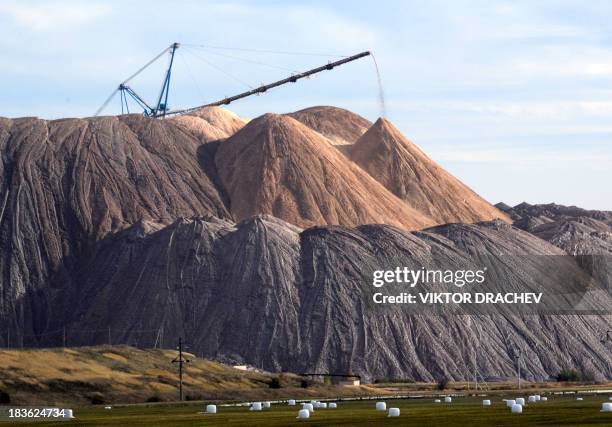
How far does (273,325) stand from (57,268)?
39.1m

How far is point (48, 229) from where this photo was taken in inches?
7534

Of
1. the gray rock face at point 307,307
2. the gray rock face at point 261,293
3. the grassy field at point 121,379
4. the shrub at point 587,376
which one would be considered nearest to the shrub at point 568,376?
the shrub at point 587,376

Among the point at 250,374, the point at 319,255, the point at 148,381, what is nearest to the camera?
the point at 148,381

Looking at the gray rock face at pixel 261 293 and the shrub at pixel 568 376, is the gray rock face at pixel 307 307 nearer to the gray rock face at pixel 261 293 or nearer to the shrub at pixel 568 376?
the gray rock face at pixel 261 293

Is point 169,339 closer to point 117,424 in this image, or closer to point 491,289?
point 491,289

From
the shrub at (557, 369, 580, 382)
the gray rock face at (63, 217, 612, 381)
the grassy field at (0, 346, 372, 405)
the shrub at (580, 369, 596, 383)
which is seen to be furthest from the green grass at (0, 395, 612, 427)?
the shrub at (580, 369, 596, 383)

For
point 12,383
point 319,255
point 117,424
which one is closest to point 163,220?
point 319,255

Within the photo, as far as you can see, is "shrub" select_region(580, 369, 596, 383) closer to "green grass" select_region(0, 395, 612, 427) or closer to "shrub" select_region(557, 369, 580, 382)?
"shrub" select_region(557, 369, 580, 382)

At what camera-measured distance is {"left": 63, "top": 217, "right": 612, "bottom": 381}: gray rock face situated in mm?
161500

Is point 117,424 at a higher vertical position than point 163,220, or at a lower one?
lower

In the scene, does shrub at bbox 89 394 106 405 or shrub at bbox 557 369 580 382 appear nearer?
shrub at bbox 89 394 106 405

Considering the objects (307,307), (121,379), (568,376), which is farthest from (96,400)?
(568,376)

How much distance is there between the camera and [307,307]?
168 metres

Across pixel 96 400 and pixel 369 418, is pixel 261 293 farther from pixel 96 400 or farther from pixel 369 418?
pixel 369 418
